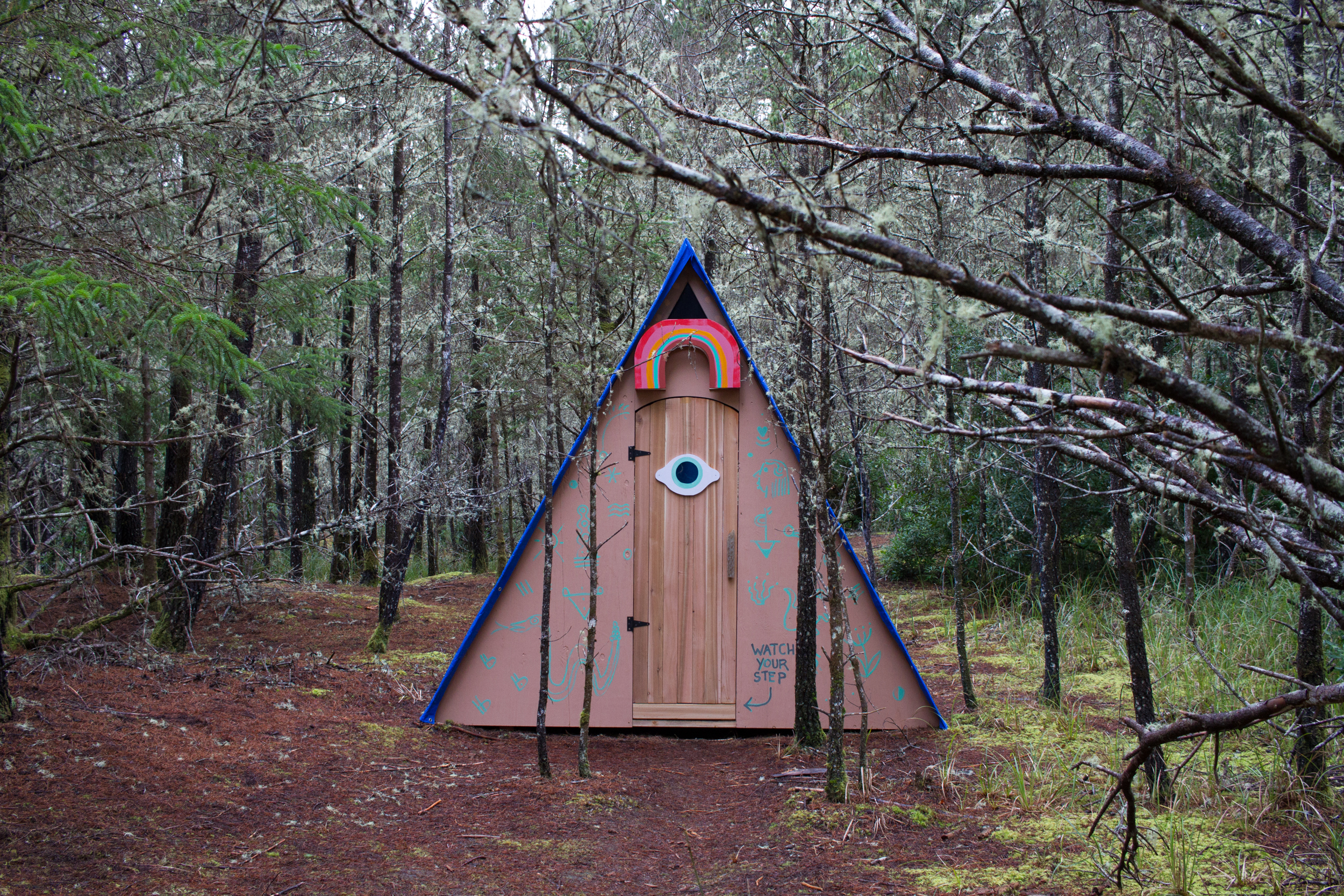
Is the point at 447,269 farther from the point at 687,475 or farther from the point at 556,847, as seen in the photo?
the point at 556,847

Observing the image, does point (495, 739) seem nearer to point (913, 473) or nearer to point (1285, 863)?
point (1285, 863)

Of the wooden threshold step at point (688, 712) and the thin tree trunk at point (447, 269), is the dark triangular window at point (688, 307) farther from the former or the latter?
the wooden threshold step at point (688, 712)

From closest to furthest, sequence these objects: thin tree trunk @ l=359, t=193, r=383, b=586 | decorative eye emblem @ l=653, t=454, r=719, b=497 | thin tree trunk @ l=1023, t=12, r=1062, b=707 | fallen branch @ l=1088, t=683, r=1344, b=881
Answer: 1. fallen branch @ l=1088, t=683, r=1344, b=881
2. thin tree trunk @ l=1023, t=12, r=1062, b=707
3. decorative eye emblem @ l=653, t=454, r=719, b=497
4. thin tree trunk @ l=359, t=193, r=383, b=586

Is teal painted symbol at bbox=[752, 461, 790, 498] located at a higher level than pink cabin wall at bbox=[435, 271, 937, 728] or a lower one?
higher

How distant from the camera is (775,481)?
6.07 metres

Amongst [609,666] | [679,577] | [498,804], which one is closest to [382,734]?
[498,804]

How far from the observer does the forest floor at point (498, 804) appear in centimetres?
343

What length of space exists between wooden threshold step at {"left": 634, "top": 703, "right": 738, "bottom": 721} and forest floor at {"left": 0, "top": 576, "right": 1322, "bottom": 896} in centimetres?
18

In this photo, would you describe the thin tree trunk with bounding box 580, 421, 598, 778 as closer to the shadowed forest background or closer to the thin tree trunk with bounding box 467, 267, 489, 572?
the shadowed forest background

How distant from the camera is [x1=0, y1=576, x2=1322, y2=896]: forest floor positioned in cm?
343

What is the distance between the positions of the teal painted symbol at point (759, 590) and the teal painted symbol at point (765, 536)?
7.7 inches

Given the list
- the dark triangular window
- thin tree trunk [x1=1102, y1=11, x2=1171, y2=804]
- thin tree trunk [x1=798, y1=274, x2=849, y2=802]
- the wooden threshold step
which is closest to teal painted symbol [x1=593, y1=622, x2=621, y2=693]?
the wooden threshold step

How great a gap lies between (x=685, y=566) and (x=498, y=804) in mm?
2185

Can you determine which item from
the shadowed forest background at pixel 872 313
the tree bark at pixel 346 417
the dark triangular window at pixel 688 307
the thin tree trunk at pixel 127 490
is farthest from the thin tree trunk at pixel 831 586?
the thin tree trunk at pixel 127 490
